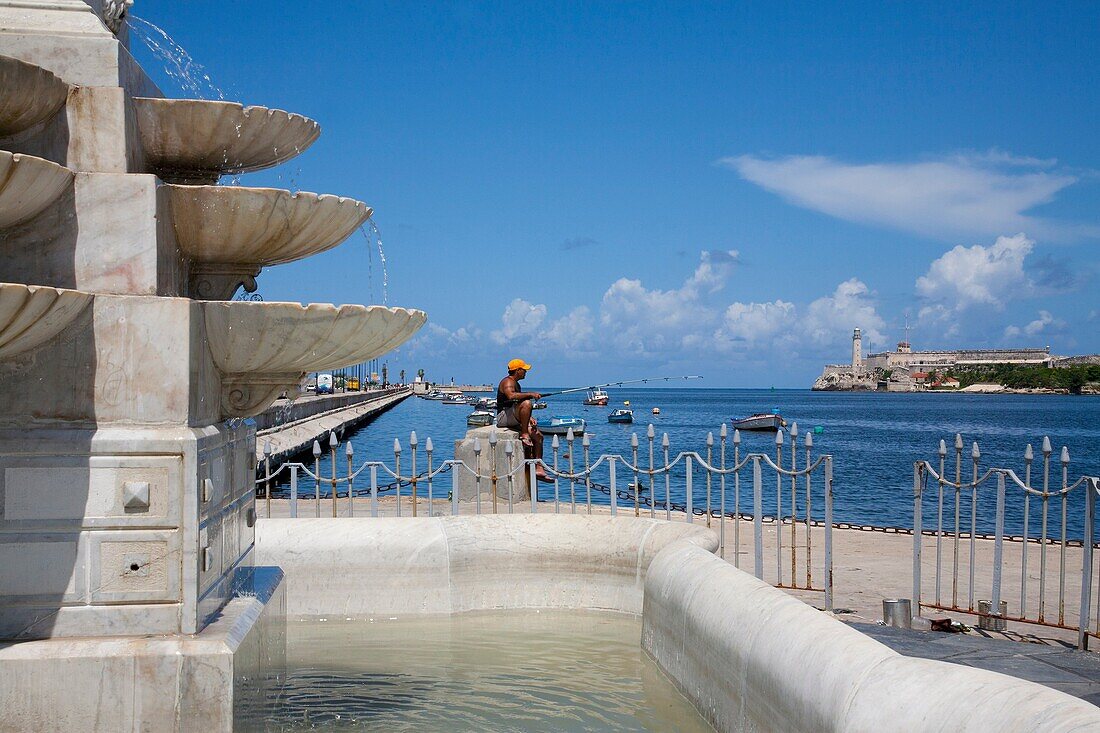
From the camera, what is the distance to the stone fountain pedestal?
464 cm

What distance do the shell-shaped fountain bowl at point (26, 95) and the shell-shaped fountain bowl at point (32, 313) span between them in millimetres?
906

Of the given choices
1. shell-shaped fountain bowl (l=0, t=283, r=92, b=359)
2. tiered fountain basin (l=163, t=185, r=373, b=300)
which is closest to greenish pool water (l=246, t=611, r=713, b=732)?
shell-shaped fountain bowl (l=0, t=283, r=92, b=359)

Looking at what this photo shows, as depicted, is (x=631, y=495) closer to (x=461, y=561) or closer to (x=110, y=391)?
(x=461, y=561)

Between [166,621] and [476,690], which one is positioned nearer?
[166,621]

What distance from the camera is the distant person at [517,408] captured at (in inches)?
556

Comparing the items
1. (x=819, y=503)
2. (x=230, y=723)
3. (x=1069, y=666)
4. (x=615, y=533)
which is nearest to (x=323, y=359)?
(x=230, y=723)

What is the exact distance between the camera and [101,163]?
505 centimetres

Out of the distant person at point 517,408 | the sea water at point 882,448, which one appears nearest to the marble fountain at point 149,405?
the sea water at point 882,448

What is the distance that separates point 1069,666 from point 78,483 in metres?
5.59

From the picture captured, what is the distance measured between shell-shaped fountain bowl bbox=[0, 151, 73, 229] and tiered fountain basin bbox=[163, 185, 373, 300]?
1.86 ft

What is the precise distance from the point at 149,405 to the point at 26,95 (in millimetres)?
1504

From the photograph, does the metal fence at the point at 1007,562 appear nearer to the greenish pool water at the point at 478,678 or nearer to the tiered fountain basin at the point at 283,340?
the greenish pool water at the point at 478,678

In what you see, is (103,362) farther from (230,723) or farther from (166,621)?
(230,723)

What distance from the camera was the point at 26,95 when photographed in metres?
4.71
